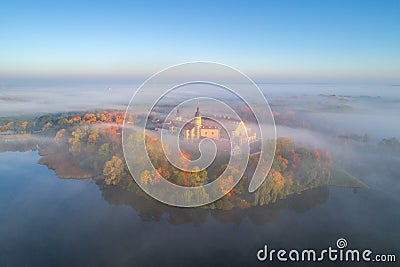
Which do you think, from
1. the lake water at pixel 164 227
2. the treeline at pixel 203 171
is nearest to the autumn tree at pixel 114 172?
the treeline at pixel 203 171

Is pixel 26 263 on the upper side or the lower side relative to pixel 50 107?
lower

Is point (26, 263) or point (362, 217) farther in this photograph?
point (362, 217)

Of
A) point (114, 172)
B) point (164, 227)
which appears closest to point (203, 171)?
point (164, 227)

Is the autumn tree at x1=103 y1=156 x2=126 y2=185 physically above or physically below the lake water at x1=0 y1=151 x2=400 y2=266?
above

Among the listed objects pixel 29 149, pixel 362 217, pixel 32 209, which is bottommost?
pixel 362 217

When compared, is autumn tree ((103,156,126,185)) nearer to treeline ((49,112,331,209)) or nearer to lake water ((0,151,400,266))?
treeline ((49,112,331,209))

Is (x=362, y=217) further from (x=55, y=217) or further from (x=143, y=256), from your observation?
(x=55, y=217)

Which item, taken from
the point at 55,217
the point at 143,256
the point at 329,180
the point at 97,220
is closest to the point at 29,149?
the point at 55,217

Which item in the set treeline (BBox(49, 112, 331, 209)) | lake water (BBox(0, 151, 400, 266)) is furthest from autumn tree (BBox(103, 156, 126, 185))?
lake water (BBox(0, 151, 400, 266))
